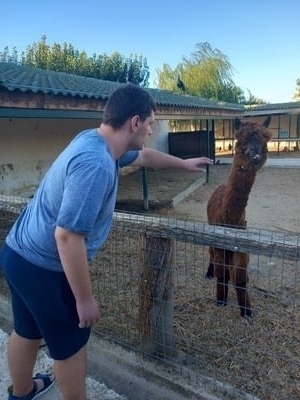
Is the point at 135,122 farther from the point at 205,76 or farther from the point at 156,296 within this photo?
the point at 205,76

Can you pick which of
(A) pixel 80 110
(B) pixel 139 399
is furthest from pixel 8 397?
(A) pixel 80 110

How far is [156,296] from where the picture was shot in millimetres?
2475

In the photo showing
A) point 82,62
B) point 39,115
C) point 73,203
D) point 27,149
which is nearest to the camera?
point 73,203

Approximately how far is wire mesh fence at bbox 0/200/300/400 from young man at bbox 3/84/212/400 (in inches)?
28.2

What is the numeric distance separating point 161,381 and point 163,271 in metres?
0.66

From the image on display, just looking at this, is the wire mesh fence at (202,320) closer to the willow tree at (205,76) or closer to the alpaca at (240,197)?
the alpaca at (240,197)

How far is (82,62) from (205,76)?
10256 millimetres

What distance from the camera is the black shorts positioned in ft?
5.44

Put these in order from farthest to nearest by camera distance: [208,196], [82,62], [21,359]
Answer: [82,62], [208,196], [21,359]

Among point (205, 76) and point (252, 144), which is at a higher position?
point (205, 76)

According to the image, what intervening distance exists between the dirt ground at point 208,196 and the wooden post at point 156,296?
5.12 m

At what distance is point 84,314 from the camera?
155 centimetres

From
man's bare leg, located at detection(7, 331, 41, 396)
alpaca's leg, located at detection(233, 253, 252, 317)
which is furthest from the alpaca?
man's bare leg, located at detection(7, 331, 41, 396)

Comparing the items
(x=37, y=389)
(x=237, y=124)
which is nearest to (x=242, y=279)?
(x=237, y=124)
